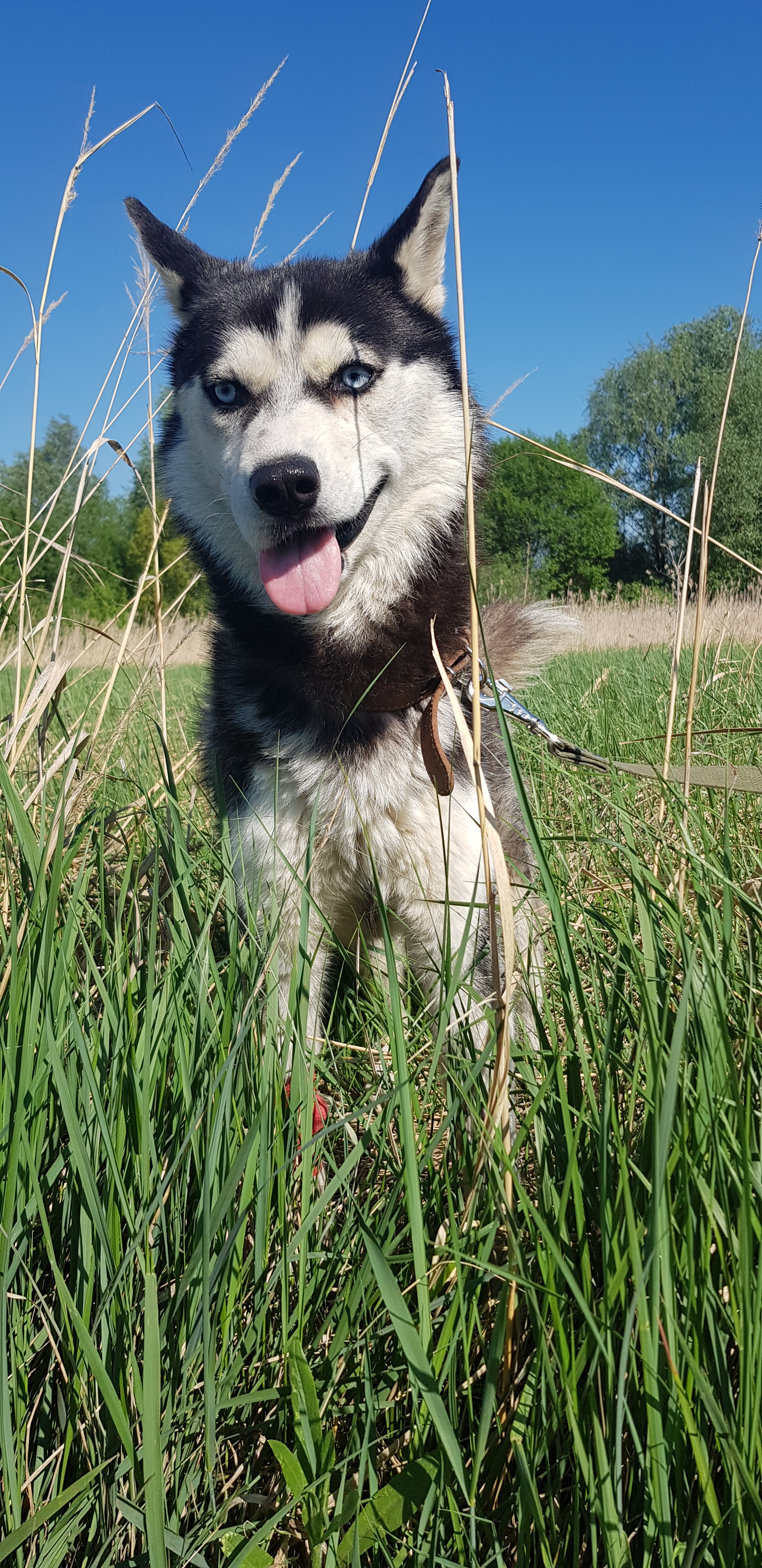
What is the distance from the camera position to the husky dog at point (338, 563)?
206 centimetres

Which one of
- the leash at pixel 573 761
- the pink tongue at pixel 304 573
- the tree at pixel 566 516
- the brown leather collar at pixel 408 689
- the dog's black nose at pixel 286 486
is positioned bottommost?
the leash at pixel 573 761

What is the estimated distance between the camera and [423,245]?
2.50 metres

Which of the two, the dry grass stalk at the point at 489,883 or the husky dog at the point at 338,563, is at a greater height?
the husky dog at the point at 338,563

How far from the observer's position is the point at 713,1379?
847 millimetres

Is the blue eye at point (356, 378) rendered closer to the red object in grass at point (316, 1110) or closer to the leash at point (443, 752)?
the leash at point (443, 752)

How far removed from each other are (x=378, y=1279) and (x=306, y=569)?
68.0 inches

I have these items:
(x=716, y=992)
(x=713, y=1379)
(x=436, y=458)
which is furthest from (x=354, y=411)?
(x=713, y=1379)

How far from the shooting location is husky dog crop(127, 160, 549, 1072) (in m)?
2.06

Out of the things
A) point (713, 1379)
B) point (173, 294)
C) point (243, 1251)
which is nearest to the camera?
point (713, 1379)

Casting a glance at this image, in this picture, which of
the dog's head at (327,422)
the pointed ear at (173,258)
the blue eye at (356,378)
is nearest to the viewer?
the dog's head at (327,422)

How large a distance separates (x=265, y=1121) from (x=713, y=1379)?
55cm

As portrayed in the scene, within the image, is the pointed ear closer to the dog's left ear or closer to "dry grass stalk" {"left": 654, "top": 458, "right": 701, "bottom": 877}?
the dog's left ear

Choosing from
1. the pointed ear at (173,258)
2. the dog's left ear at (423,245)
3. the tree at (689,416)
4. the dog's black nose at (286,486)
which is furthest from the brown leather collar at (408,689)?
the tree at (689,416)

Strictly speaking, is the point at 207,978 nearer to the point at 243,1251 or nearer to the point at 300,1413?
the point at 243,1251
